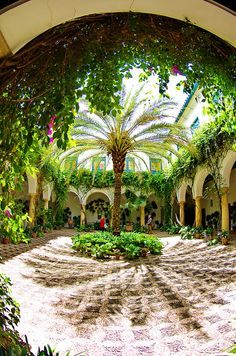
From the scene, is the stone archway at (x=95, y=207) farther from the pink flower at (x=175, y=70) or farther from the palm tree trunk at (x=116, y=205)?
the pink flower at (x=175, y=70)

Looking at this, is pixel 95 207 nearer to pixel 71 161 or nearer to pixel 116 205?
pixel 71 161

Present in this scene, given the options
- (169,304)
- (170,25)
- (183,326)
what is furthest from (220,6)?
(169,304)

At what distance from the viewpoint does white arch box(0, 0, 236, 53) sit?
1851mm

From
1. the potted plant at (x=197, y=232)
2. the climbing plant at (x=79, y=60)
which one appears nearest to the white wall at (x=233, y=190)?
the potted plant at (x=197, y=232)

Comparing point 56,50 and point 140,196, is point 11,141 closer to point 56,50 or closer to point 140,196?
point 56,50

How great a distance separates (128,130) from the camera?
12.3 meters

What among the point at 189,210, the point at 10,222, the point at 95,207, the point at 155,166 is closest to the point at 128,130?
the point at 10,222

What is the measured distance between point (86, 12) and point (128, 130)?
405 inches

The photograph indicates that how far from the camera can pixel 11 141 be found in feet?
8.41

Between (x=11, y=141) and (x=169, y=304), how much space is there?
3.90 m

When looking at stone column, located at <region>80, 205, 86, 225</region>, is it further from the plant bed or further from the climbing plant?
the climbing plant

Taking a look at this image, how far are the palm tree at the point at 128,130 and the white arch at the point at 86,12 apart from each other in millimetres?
9263

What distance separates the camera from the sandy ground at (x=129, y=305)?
3.63m

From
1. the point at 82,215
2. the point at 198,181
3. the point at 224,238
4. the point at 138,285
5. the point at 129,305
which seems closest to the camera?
the point at 129,305
